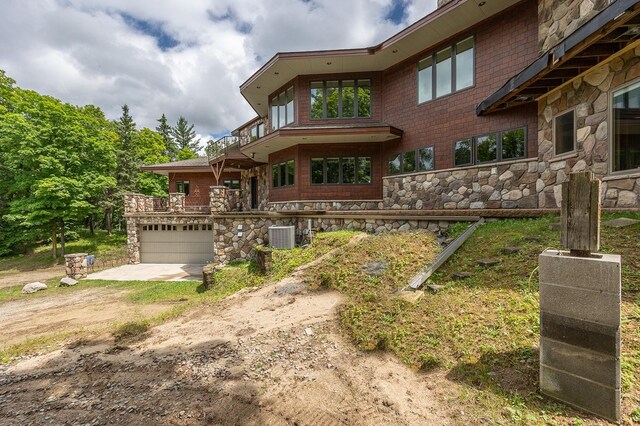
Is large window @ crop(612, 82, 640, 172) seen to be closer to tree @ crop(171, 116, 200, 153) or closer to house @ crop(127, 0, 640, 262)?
house @ crop(127, 0, 640, 262)

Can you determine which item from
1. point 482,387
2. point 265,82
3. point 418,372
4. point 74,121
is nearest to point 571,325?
point 482,387

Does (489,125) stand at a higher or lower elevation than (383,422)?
higher

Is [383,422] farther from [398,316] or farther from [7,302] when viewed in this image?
[7,302]

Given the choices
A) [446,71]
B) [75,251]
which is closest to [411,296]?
[446,71]

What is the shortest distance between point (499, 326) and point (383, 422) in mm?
1854

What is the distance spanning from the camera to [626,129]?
614 cm

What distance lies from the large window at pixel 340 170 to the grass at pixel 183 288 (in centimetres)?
464

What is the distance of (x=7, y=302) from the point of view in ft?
34.1

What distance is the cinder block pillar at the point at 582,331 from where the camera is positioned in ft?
7.25

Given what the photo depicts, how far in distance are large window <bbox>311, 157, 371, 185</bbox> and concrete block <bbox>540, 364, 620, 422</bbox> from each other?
38.2ft

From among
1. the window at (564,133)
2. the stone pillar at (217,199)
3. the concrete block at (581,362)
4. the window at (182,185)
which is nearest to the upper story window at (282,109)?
the stone pillar at (217,199)

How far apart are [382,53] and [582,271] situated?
12.0m

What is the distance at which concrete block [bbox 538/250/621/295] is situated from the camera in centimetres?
220

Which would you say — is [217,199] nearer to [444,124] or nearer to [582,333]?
[444,124]
